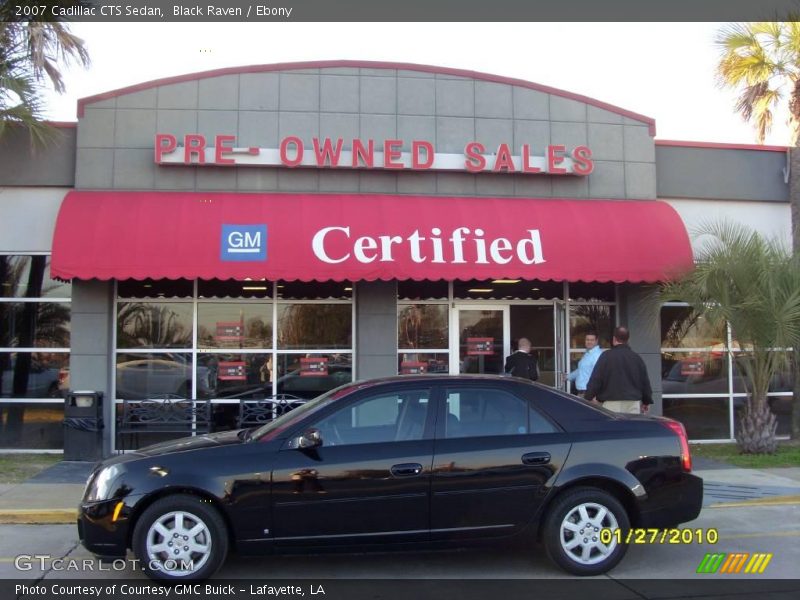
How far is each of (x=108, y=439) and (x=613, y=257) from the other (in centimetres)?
827

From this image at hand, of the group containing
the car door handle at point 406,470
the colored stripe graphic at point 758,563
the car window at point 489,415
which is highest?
the car window at point 489,415

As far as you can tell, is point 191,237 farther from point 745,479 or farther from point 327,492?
point 745,479

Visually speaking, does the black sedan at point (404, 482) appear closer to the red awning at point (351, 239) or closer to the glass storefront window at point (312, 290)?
the red awning at point (351, 239)

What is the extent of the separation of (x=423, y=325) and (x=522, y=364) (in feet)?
6.80

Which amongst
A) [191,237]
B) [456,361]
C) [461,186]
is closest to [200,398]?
[191,237]

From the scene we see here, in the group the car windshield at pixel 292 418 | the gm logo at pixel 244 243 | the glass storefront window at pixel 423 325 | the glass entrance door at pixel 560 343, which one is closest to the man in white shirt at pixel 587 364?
the glass entrance door at pixel 560 343

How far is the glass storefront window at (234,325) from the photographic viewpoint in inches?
493

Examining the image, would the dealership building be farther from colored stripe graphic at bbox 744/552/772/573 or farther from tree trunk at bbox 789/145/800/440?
colored stripe graphic at bbox 744/552/772/573

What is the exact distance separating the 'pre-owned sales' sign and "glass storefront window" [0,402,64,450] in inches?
Result: 178

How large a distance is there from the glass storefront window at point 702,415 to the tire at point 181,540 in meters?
9.67

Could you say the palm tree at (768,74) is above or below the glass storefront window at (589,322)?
above

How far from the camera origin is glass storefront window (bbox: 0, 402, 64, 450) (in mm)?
12266

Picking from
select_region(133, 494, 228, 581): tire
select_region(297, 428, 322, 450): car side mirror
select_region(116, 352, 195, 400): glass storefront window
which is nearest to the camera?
select_region(133, 494, 228, 581): tire
